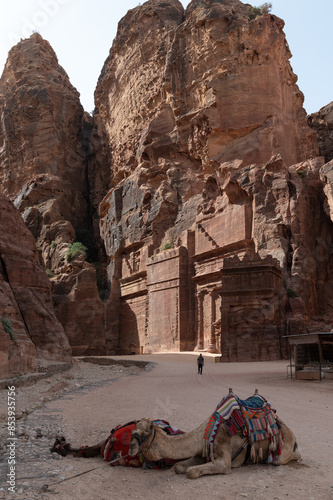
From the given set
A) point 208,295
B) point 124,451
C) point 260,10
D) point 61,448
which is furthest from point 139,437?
point 260,10

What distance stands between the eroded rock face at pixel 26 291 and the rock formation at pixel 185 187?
9.36 metres

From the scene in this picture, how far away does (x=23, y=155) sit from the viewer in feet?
195

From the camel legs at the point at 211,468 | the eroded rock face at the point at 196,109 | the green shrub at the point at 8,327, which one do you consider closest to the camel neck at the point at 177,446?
the camel legs at the point at 211,468

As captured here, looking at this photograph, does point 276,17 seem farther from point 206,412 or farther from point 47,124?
point 206,412

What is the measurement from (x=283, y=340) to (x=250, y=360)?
238 cm

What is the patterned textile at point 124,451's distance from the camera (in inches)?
213

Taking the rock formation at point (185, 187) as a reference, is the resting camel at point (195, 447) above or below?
below

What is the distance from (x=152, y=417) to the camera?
28.0 feet

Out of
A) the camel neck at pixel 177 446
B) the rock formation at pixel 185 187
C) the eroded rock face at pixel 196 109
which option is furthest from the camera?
the eroded rock face at pixel 196 109

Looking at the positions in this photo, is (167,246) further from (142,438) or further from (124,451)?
(142,438)

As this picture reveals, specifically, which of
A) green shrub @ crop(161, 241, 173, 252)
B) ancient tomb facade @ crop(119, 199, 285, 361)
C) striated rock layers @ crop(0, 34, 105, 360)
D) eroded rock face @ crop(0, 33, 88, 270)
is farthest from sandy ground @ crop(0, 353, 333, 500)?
eroded rock face @ crop(0, 33, 88, 270)

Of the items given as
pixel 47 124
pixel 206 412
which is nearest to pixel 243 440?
pixel 206 412

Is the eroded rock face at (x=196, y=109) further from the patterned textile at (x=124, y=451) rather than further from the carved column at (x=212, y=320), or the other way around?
the patterned textile at (x=124, y=451)

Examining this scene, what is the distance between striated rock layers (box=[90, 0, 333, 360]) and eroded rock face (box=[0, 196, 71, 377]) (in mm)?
9417
